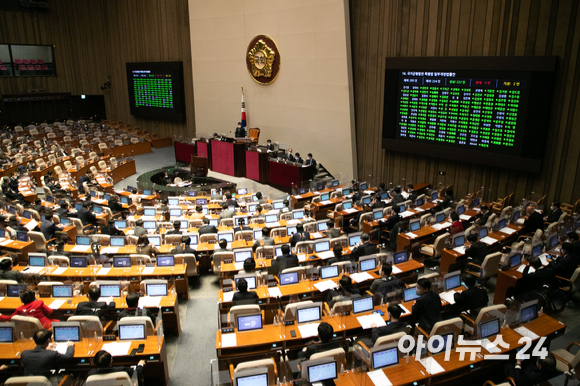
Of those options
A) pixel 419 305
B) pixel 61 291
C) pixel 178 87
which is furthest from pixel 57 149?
pixel 419 305

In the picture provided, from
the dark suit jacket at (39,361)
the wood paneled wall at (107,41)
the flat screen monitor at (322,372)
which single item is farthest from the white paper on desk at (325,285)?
the wood paneled wall at (107,41)

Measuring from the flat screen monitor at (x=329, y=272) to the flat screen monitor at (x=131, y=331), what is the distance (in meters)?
3.13

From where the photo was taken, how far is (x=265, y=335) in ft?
18.9

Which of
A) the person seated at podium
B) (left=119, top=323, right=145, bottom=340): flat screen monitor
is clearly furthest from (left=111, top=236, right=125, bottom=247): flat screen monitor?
the person seated at podium

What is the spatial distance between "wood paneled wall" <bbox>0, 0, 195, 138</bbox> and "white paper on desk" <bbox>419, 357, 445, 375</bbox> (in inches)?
789

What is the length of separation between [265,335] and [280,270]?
87.3 inches

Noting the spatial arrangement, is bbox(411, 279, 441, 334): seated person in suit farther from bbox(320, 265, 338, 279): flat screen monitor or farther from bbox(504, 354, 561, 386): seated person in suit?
bbox(320, 265, 338, 279): flat screen monitor

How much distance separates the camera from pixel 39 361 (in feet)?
17.0

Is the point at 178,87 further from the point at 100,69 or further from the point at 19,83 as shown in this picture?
the point at 19,83

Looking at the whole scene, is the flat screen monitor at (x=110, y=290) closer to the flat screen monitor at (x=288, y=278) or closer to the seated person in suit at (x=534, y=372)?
the flat screen monitor at (x=288, y=278)

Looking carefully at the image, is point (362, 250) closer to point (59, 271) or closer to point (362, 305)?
point (362, 305)

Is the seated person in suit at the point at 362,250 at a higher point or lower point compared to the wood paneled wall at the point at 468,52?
lower

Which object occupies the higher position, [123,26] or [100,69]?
[123,26]

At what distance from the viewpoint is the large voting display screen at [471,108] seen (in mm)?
11148
